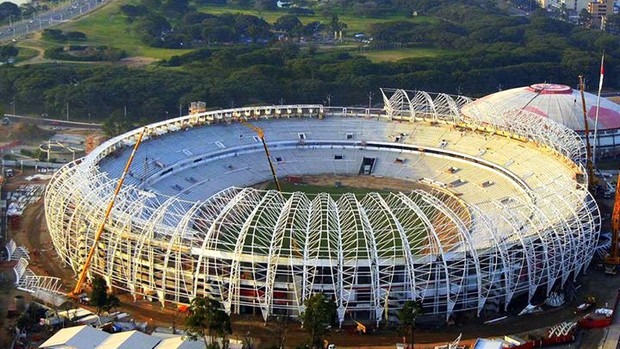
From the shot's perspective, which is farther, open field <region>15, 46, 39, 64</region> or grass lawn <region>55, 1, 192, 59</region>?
grass lawn <region>55, 1, 192, 59</region>

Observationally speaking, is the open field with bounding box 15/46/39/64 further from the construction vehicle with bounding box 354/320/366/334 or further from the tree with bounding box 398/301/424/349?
the tree with bounding box 398/301/424/349

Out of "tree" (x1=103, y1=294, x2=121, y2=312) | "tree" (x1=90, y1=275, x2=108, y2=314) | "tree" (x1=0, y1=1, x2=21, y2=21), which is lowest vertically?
"tree" (x1=103, y1=294, x2=121, y2=312)

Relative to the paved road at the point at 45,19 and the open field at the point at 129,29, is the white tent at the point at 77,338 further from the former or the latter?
the paved road at the point at 45,19

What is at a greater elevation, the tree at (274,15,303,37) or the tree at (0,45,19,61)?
the tree at (0,45,19,61)

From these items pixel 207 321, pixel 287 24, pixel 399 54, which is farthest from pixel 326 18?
pixel 207 321

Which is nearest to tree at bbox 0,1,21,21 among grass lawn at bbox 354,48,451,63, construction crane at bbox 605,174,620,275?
grass lawn at bbox 354,48,451,63
